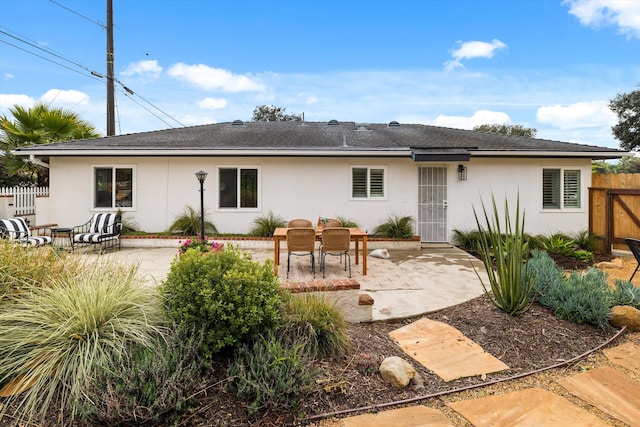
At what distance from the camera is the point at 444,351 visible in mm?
3584

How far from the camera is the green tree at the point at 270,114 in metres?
31.5

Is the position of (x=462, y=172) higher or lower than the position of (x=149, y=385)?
higher

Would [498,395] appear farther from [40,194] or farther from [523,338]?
[40,194]

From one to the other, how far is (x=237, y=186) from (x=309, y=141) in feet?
9.01

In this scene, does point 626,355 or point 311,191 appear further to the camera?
point 311,191

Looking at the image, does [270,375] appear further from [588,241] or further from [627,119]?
[627,119]

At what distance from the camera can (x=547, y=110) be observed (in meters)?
22.2

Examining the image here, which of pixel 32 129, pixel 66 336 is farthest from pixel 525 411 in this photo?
pixel 32 129

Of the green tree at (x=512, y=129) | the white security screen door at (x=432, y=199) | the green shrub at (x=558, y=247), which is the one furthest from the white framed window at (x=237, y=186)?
the green tree at (x=512, y=129)

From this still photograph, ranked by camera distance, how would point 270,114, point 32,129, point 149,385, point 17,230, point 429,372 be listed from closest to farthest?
point 149,385 → point 429,372 → point 17,230 → point 32,129 → point 270,114

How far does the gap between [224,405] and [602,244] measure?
11.6 m

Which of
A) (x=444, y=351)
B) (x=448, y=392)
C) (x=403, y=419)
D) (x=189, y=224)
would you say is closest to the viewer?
(x=403, y=419)

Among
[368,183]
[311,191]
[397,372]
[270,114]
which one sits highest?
[270,114]

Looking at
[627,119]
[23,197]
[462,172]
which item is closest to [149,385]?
[462,172]
